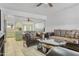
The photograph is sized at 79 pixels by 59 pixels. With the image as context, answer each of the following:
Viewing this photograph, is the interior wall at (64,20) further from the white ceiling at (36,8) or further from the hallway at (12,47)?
the hallway at (12,47)

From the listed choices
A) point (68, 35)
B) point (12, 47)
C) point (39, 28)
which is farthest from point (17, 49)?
point (68, 35)

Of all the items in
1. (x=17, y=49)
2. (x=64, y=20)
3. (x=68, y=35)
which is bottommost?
(x=17, y=49)

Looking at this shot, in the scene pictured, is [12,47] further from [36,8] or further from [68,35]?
[68,35]

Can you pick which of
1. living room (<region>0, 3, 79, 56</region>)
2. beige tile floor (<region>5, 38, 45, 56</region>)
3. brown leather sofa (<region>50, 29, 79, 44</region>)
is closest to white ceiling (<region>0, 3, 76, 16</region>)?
living room (<region>0, 3, 79, 56</region>)

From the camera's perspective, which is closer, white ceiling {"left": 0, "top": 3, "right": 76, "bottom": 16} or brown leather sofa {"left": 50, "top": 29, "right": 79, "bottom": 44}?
brown leather sofa {"left": 50, "top": 29, "right": 79, "bottom": 44}

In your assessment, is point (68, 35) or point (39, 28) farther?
point (39, 28)

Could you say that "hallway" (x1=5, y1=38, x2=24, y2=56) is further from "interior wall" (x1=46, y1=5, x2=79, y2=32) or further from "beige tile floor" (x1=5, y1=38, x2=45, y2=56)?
"interior wall" (x1=46, y1=5, x2=79, y2=32)

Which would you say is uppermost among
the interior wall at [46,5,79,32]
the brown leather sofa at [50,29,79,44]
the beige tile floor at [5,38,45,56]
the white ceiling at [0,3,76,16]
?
the white ceiling at [0,3,76,16]

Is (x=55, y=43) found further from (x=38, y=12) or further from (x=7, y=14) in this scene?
(x=7, y=14)

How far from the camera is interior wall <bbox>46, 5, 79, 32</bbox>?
6.84 ft

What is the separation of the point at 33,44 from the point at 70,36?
66 centimetres

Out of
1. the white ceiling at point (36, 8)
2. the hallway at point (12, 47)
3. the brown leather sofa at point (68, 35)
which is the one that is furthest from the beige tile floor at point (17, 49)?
the white ceiling at point (36, 8)

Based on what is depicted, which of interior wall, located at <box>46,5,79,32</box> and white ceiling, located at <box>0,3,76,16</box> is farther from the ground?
white ceiling, located at <box>0,3,76,16</box>

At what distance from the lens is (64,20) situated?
2.14m
